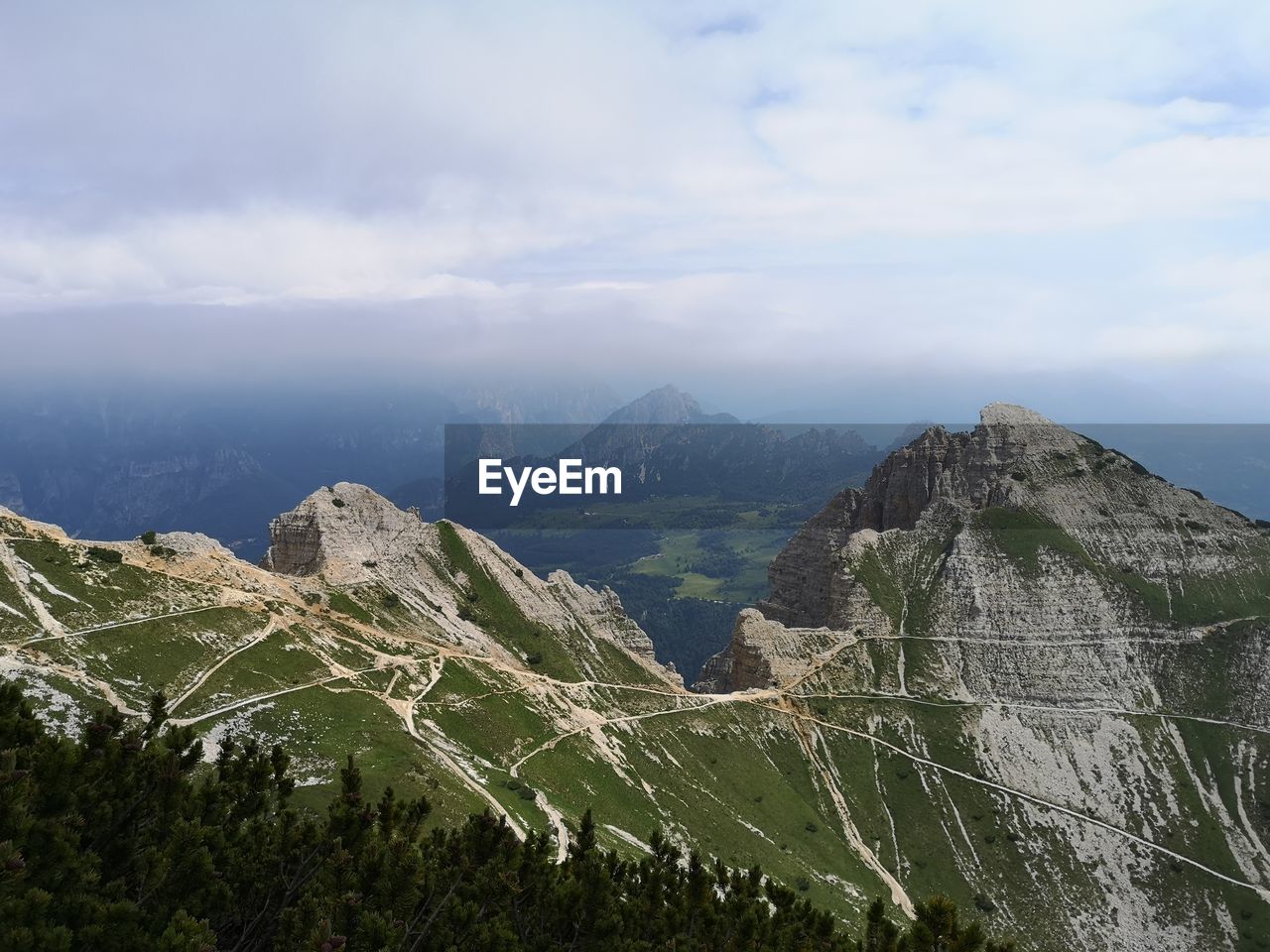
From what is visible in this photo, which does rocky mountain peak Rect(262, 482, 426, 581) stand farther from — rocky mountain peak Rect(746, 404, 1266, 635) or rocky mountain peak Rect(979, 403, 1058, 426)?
rocky mountain peak Rect(979, 403, 1058, 426)

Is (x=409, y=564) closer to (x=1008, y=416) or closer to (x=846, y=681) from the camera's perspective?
(x=846, y=681)

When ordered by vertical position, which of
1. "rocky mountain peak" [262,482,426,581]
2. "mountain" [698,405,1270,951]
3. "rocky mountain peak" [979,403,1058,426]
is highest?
"rocky mountain peak" [979,403,1058,426]

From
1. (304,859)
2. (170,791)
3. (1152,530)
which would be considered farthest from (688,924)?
(1152,530)

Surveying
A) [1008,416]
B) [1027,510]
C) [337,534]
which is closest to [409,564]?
[337,534]

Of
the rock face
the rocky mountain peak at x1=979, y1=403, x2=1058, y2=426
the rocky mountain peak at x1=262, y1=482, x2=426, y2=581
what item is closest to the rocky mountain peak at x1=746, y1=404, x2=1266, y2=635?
the rocky mountain peak at x1=979, y1=403, x2=1058, y2=426

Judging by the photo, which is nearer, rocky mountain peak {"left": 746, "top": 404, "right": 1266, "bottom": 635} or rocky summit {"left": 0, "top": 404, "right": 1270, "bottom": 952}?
rocky summit {"left": 0, "top": 404, "right": 1270, "bottom": 952}

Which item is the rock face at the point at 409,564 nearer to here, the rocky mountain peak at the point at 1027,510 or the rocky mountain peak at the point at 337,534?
the rocky mountain peak at the point at 337,534

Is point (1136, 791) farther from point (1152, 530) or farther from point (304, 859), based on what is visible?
point (304, 859)
